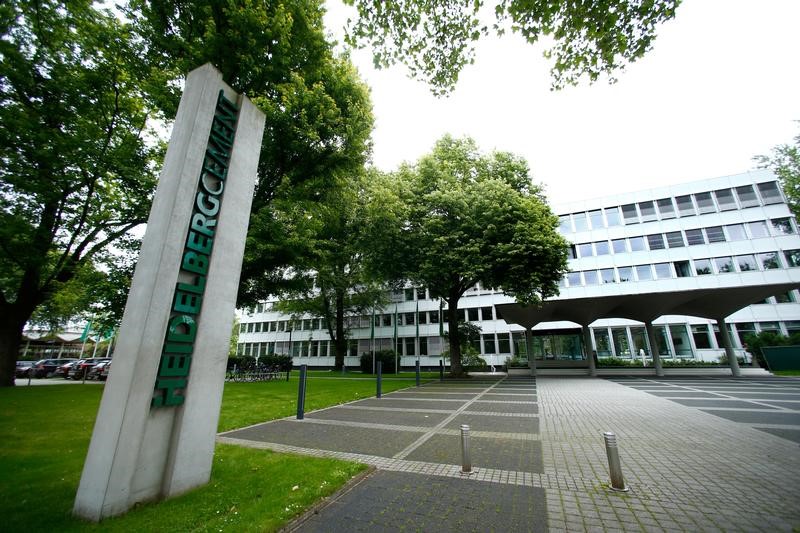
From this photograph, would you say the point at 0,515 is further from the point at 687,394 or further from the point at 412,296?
the point at 412,296

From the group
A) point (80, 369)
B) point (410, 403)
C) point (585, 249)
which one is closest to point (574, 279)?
point (585, 249)

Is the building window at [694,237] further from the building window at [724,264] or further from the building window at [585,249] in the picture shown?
the building window at [585,249]

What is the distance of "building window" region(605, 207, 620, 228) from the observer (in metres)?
36.1

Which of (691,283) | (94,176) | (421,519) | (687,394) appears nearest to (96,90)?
(94,176)

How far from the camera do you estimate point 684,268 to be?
33.0 metres

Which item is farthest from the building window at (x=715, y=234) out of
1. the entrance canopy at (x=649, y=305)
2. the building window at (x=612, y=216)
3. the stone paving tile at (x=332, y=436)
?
the stone paving tile at (x=332, y=436)

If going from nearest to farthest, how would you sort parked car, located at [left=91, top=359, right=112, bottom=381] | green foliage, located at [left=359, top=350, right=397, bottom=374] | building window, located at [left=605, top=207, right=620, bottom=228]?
parked car, located at [left=91, top=359, right=112, bottom=381] → green foliage, located at [left=359, top=350, right=397, bottom=374] → building window, located at [left=605, top=207, right=620, bottom=228]

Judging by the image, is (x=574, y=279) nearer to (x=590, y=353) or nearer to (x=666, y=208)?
(x=666, y=208)

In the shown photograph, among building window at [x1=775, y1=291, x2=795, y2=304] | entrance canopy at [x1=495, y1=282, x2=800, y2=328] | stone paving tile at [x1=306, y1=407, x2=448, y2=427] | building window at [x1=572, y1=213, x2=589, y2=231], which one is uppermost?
building window at [x1=572, y1=213, x2=589, y2=231]

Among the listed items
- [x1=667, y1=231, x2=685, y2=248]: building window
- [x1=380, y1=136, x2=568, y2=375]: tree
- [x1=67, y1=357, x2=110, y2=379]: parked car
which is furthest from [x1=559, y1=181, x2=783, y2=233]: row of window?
[x1=67, y1=357, x2=110, y2=379]: parked car

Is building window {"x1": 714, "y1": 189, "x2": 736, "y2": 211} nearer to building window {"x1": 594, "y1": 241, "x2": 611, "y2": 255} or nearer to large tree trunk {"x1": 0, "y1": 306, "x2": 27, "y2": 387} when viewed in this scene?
building window {"x1": 594, "y1": 241, "x2": 611, "y2": 255}

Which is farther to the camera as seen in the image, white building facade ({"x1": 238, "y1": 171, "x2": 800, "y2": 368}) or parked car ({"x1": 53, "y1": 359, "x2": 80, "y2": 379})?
→ white building facade ({"x1": 238, "y1": 171, "x2": 800, "y2": 368})

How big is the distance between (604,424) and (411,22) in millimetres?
11199

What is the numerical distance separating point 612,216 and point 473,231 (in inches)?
1017
